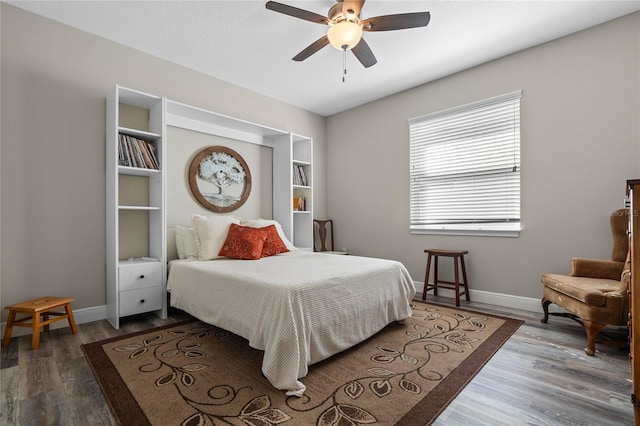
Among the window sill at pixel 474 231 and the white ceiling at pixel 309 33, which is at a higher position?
the white ceiling at pixel 309 33

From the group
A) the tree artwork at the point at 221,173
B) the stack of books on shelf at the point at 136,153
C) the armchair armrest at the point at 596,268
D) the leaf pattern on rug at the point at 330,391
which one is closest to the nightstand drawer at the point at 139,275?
the leaf pattern on rug at the point at 330,391

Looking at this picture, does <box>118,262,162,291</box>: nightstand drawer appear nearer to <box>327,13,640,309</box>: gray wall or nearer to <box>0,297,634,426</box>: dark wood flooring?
<box>0,297,634,426</box>: dark wood flooring

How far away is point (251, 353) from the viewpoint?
2158mm

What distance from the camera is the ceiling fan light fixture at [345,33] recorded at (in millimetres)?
2152

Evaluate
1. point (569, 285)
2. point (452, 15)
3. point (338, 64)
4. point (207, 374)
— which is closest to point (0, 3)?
point (338, 64)

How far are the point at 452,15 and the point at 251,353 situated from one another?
125 inches

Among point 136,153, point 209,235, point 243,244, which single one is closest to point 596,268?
point 243,244

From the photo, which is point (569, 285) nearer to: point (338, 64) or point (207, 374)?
point (207, 374)

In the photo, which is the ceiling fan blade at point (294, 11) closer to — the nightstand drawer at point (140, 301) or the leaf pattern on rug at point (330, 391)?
the leaf pattern on rug at point (330, 391)

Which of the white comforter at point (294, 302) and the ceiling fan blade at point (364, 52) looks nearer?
the white comforter at point (294, 302)

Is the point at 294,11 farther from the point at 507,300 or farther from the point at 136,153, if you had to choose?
the point at 507,300

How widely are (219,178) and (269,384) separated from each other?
8.76 ft

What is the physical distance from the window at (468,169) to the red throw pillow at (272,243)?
1800 millimetres

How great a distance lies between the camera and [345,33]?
217 cm
